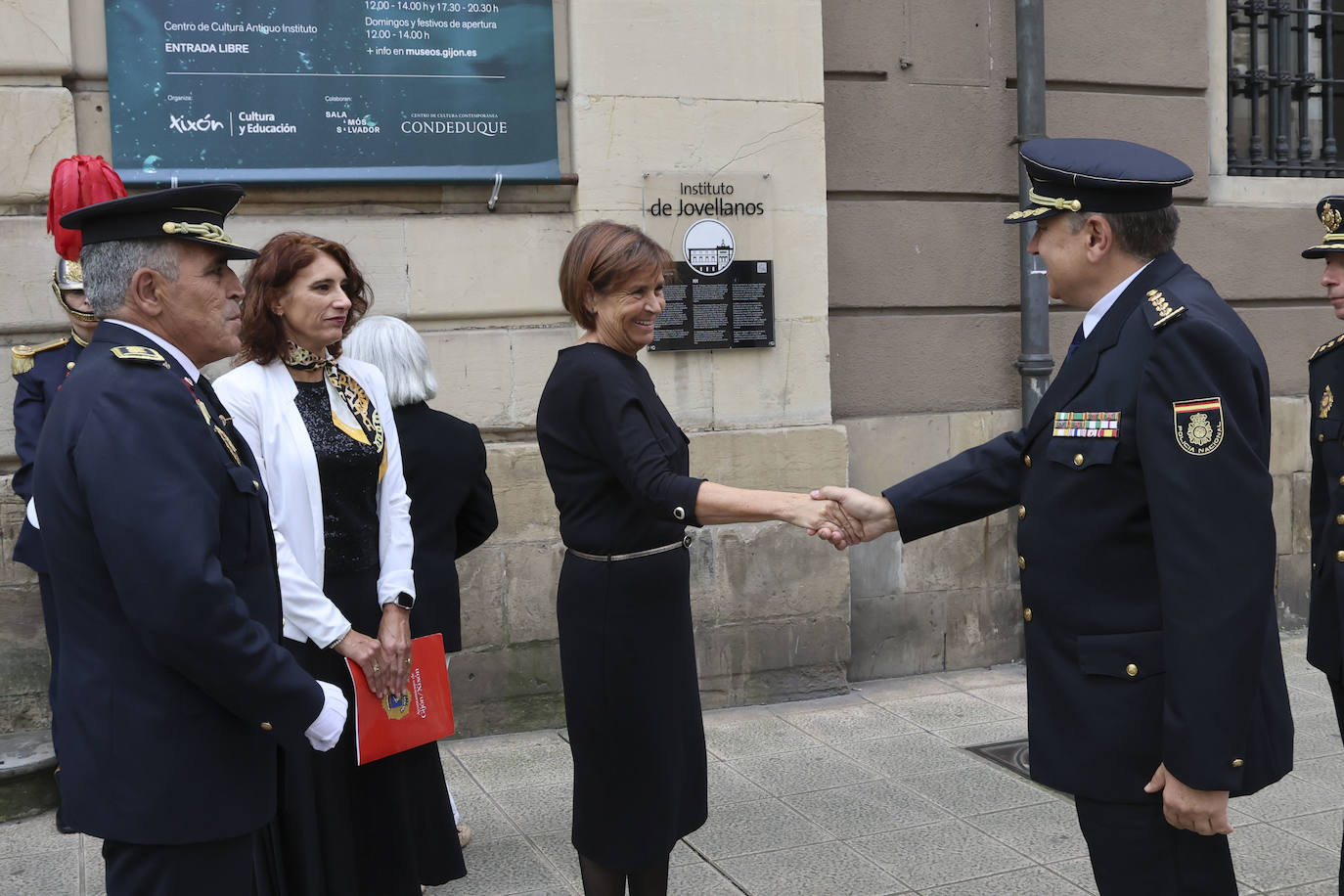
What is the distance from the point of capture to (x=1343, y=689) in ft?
11.8

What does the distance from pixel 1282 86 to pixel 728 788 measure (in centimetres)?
548

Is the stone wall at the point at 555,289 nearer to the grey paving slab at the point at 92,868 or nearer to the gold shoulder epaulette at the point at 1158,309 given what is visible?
the grey paving slab at the point at 92,868

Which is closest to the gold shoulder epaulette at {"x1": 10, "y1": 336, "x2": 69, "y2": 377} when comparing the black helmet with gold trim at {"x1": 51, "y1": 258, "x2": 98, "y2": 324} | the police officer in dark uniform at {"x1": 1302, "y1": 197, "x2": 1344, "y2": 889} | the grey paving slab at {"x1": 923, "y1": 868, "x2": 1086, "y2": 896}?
the black helmet with gold trim at {"x1": 51, "y1": 258, "x2": 98, "y2": 324}

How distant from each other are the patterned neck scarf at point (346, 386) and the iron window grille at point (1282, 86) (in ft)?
19.1

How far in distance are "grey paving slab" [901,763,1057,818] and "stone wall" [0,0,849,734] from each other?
3.94 feet

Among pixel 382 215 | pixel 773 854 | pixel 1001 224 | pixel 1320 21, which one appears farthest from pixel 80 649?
pixel 1320 21

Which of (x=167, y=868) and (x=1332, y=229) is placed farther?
(x=1332, y=229)

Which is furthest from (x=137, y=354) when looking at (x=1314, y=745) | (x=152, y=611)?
(x=1314, y=745)

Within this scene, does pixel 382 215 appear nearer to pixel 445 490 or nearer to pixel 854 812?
pixel 445 490

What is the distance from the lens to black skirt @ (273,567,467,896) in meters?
3.23

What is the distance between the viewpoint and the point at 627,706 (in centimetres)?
323

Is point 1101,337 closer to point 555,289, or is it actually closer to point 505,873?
point 505,873

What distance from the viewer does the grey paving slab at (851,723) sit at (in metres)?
5.52

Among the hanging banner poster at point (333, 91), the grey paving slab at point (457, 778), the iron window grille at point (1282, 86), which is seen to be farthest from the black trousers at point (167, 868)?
the iron window grille at point (1282, 86)
